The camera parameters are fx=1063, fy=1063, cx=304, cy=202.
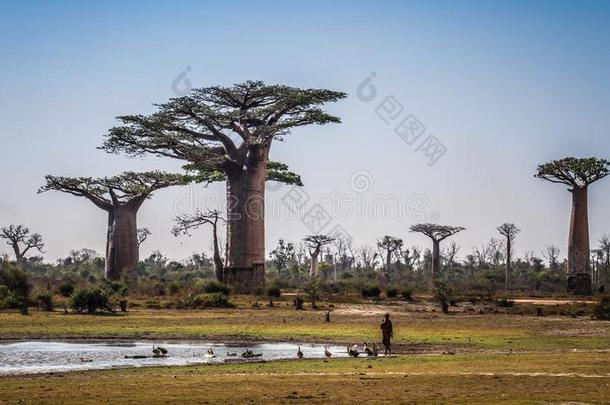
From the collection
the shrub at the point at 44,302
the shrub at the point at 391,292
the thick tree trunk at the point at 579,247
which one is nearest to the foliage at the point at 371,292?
the shrub at the point at 391,292

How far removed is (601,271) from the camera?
84188 mm

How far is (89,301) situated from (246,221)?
15381 millimetres

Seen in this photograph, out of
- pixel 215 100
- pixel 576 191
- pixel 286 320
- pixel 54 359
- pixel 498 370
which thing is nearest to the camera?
pixel 498 370

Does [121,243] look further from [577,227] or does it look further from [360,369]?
[360,369]

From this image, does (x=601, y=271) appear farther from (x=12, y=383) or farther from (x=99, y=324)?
(x=12, y=383)

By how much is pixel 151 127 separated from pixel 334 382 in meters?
36.0

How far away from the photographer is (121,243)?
61188 millimetres

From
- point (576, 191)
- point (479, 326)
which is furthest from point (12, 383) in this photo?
point (576, 191)

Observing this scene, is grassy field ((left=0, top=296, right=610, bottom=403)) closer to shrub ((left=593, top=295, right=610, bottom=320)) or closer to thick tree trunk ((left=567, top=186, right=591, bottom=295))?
shrub ((left=593, top=295, right=610, bottom=320))

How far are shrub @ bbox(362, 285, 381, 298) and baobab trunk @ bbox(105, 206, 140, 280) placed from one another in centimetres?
1466

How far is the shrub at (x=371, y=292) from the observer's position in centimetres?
5325

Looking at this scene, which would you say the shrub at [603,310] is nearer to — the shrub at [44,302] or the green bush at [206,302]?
the green bush at [206,302]

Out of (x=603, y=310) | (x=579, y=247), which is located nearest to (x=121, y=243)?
(x=579, y=247)

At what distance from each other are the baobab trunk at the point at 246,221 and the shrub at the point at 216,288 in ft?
9.09
